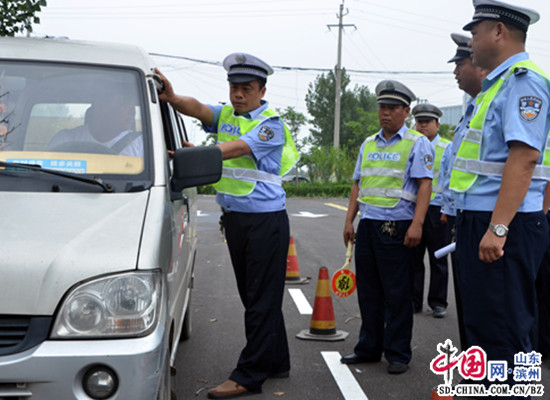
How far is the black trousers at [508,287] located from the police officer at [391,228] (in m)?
1.45

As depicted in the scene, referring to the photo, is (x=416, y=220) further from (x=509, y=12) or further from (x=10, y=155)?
(x=10, y=155)

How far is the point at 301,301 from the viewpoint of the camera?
7512mm

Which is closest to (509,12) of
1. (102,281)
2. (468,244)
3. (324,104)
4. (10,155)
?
(468,244)

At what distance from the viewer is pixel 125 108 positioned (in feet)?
11.7

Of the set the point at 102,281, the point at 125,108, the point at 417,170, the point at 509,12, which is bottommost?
the point at 102,281

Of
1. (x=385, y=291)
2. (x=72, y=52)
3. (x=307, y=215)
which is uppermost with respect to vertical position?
(x=72, y=52)

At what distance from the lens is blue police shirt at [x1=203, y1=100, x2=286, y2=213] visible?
14.1 feet

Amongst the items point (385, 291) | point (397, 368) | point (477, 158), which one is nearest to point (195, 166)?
point (477, 158)

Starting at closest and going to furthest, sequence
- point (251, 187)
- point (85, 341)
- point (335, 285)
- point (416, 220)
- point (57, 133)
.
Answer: point (85, 341) < point (57, 133) < point (251, 187) < point (416, 220) < point (335, 285)

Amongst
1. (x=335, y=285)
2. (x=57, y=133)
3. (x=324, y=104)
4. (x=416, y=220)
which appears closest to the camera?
(x=57, y=133)

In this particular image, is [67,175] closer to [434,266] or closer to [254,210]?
[254,210]

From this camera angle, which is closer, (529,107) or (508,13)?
(529,107)

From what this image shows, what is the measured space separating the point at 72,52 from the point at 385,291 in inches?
107

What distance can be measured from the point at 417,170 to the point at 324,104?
77.0m
